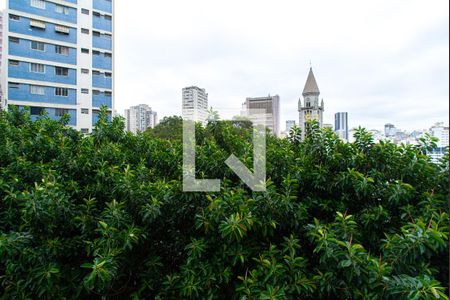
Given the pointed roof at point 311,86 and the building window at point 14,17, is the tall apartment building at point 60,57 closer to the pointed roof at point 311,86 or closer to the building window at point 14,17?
the building window at point 14,17

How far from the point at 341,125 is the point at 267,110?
0.70 metres

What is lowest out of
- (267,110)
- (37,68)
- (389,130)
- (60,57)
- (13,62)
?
(389,130)

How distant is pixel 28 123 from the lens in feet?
10.8

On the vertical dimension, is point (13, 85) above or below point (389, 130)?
above

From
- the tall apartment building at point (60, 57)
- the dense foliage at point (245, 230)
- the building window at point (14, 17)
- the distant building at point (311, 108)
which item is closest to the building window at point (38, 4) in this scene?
the tall apartment building at point (60, 57)

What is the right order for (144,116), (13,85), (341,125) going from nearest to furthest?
(341,125) → (13,85) → (144,116)

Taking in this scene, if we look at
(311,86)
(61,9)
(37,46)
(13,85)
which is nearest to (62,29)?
(61,9)

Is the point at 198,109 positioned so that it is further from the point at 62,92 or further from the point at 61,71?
the point at 61,71

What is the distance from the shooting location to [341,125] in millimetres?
2369

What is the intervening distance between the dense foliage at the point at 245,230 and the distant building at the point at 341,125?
5.3 inches

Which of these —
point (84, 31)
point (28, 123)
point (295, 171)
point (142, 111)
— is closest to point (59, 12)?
point (84, 31)

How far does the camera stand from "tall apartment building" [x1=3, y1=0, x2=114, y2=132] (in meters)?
14.7

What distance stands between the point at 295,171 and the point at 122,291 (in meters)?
1.34

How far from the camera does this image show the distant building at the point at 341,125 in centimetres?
216
